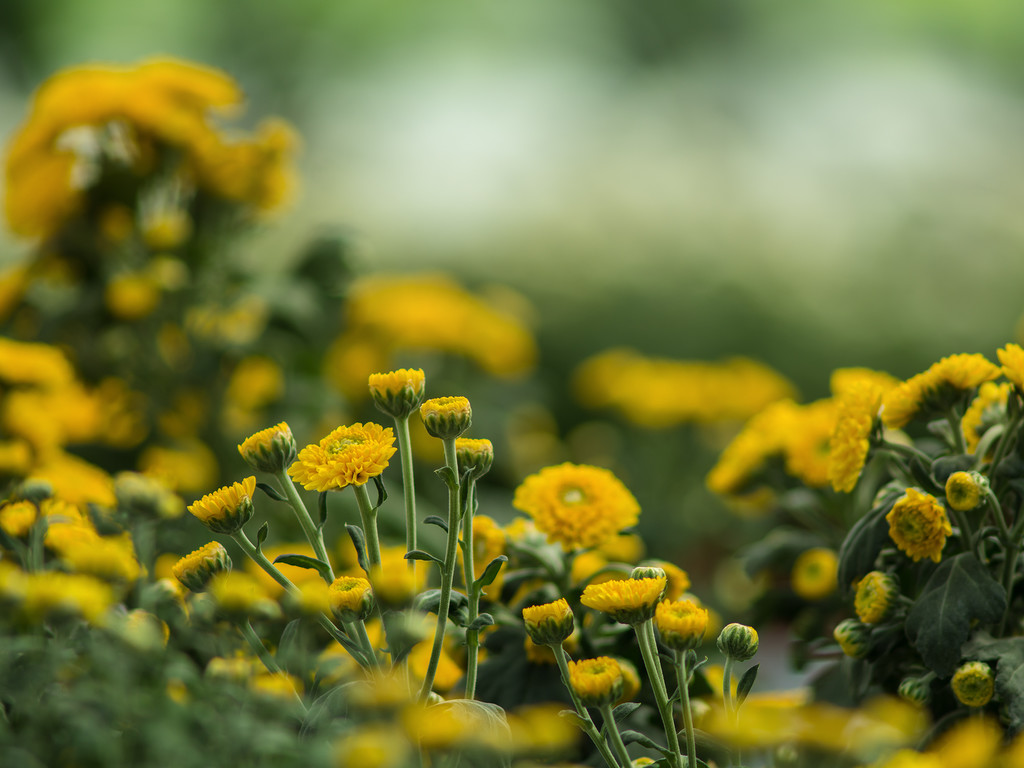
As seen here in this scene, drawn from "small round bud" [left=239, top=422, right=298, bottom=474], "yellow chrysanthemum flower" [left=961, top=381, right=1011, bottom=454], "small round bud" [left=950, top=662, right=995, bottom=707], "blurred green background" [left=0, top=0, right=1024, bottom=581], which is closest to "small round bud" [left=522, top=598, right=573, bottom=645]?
"small round bud" [left=239, top=422, right=298, bottom=474]

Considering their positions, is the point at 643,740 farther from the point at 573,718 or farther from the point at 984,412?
the point at 984,412

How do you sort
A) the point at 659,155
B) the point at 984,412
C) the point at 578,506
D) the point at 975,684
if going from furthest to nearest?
the point at 659,155
the point at 984,412
the point at 578,506
the point at 975,684

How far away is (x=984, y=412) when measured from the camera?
992 millimetres

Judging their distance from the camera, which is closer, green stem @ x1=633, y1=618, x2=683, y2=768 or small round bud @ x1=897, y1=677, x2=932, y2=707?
green stem @ x1=633, y1=618, x2=683, y2=768

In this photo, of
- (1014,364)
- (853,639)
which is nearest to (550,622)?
(853,639)

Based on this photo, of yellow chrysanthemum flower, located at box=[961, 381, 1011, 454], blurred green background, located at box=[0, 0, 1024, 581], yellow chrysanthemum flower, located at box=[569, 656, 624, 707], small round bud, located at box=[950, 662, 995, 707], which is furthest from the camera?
blurred green background, located at box=[0, 0, 1024, 581]

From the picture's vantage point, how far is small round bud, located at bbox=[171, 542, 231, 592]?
0.71 m

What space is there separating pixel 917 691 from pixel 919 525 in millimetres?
149

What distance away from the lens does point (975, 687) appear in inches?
30.7

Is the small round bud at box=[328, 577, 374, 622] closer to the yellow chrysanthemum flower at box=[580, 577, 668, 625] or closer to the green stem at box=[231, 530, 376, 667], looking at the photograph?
the green stem at box=[231, 530, 376, 667]

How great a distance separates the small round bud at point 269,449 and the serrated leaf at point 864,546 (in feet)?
1.68

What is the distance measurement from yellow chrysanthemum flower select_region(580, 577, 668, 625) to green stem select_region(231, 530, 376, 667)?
0.59ft

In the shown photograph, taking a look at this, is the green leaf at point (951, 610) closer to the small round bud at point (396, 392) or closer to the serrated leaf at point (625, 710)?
the serrated leaf at point (625, 710)

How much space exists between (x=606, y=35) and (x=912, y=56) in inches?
128
